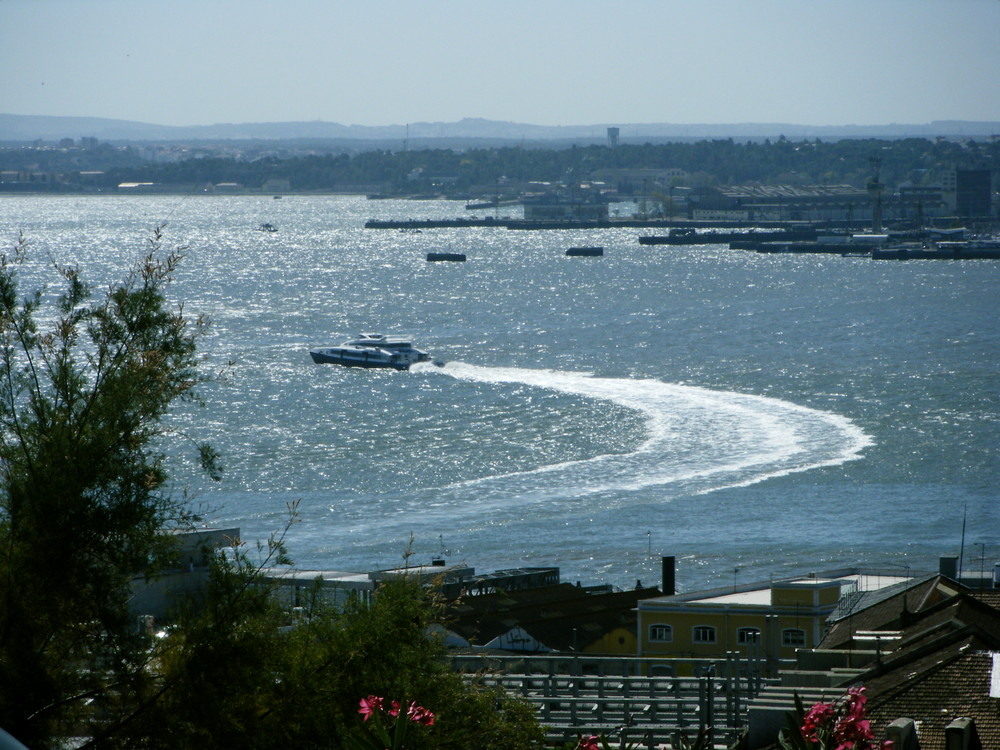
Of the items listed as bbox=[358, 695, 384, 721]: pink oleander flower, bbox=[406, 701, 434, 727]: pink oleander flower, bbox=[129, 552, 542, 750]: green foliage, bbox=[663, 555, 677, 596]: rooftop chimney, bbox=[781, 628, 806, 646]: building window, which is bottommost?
bbox=[663, 555, 677, 596]: rooftop chimney

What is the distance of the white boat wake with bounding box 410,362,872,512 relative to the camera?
20453mm

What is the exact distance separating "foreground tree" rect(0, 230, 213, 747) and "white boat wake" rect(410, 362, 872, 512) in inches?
608

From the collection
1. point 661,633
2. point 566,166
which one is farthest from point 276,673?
point 566,166

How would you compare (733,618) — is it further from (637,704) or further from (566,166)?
(566,166)

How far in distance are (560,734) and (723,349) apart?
30.2 metres

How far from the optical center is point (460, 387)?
29.9 m

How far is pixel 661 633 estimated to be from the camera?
11648 mm

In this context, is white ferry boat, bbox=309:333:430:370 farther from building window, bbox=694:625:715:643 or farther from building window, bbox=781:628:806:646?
building window, bbox=781:628:806:646

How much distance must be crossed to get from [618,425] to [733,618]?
13.5 m

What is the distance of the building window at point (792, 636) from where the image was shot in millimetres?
11016

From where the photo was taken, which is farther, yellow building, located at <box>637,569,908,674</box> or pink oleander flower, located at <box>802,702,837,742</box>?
yellow building, located at <box>637,569,908,674</box>

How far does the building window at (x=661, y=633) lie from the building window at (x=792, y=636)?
93 cm

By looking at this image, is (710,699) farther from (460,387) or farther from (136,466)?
(460,387)

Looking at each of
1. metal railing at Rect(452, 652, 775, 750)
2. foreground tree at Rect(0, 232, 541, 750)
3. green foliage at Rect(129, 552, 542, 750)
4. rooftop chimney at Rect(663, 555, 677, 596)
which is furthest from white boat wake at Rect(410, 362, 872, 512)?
foreground tree at Rect(0, 232, 541, 750)
